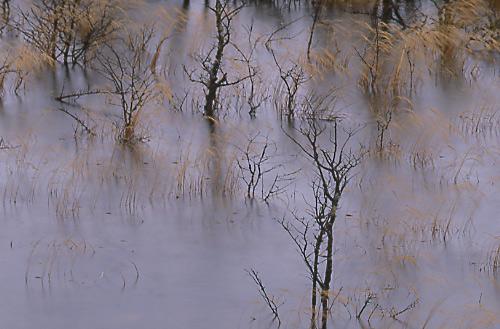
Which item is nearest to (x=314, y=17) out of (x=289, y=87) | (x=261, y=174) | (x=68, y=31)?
(x=289, y=87)

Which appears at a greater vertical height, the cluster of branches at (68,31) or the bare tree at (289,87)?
the cluster of branches at (68,31)

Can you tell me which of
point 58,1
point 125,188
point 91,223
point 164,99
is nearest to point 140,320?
point 91,223

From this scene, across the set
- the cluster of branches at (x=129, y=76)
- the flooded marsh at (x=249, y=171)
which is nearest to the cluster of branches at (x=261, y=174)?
the flooded marsh at (x=249, y=171)

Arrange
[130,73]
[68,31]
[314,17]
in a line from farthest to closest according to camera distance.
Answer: [314,17]
[68,31]
[130,73]

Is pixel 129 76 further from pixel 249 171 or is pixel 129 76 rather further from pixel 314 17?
pixel 314 17

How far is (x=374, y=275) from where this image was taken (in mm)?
3852

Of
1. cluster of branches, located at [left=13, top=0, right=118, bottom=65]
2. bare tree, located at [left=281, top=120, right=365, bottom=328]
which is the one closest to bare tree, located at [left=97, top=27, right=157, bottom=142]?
cluster of branches, located at [left=13, top=0, right=118, bottom=65]

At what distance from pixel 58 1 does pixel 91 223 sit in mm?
2955

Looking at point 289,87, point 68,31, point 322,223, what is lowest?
point 322,223

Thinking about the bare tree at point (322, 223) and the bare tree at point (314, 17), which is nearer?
the bare tree at point (322, 223)

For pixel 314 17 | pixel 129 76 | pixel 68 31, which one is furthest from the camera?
pixel 314 17

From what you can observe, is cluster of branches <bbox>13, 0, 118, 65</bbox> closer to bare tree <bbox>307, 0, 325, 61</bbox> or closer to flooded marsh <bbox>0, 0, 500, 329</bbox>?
flooded marsh <bbox>0, 0, 500, 329</bbox>

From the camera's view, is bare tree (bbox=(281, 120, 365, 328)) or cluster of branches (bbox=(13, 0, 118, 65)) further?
cluster of branches (bbox=(13, 0, 118, 65))

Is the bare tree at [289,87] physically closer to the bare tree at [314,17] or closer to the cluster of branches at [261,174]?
the bare tree at [314,17]
